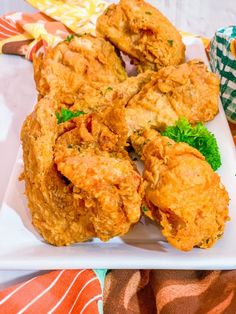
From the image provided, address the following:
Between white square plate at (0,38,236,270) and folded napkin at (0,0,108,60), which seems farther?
folded napkin at (0,0,108,60)

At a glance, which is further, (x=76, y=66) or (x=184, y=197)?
(x=76, y=66)

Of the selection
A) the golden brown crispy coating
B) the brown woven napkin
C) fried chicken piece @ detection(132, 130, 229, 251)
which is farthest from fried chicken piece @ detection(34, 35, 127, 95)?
the brown woven napkin

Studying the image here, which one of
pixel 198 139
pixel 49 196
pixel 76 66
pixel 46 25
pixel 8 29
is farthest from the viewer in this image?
pixel 8 29

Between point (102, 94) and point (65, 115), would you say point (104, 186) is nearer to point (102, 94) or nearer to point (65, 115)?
point (65, 115)

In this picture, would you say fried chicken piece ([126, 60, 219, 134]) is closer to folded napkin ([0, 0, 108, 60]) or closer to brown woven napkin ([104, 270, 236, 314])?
brown woven napkin ([104, 270, 236, 314])

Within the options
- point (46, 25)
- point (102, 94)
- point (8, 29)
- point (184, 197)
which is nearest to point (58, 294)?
point (184, 197)

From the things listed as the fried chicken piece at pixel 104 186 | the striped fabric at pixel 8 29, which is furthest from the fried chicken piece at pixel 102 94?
the striped fabric at pixel 8 29

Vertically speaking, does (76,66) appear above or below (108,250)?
above

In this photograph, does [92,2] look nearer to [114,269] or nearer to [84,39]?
[84,39]

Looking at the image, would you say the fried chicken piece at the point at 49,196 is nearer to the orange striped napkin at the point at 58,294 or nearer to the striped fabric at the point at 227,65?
the orange striped napkin at the point at 58,294
